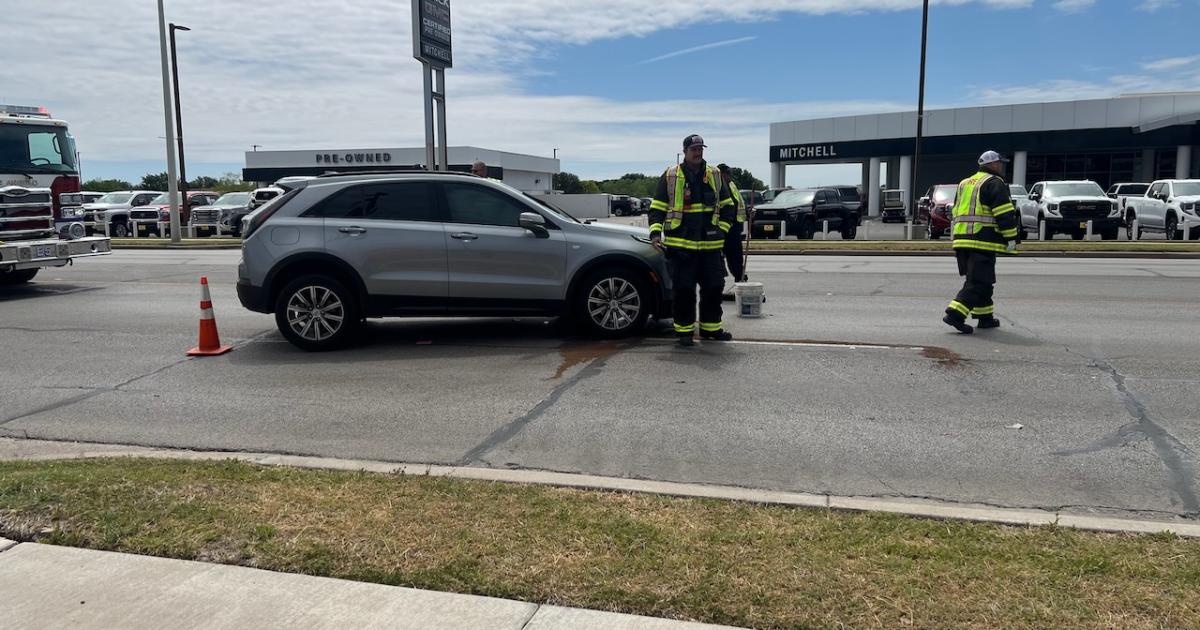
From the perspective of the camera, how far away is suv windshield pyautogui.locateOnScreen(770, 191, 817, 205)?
91.7 feet

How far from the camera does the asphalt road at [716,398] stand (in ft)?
17.1

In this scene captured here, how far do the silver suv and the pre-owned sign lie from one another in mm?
11855

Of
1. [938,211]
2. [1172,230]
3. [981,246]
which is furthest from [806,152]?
[981,246]

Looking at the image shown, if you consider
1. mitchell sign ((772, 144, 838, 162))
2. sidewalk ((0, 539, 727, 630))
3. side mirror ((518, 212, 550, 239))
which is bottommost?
sidewalk ((0, 539, 727, 630))

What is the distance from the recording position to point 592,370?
7699mm

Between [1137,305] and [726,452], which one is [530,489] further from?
[1137,305]

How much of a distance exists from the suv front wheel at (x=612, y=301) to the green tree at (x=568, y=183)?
96.4 metres

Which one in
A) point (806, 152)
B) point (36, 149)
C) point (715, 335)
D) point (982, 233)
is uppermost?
Result: point (806, 152)

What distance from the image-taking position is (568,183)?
362ft

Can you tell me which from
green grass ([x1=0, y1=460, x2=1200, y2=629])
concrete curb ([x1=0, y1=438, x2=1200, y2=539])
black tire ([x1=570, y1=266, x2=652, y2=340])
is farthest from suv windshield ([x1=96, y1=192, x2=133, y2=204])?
green grass ([x1=0, y1=460, x2=1200, y2=629])

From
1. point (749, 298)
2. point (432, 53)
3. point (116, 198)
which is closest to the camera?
point (749, 298)

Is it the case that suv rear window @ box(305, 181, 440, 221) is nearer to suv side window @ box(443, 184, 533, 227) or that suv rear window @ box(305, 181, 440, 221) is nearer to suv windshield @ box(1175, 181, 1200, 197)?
suv side window @ box(443, 184, 533, 227)

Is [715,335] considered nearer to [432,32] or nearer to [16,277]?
[16,277]

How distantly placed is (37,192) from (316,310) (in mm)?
7757
